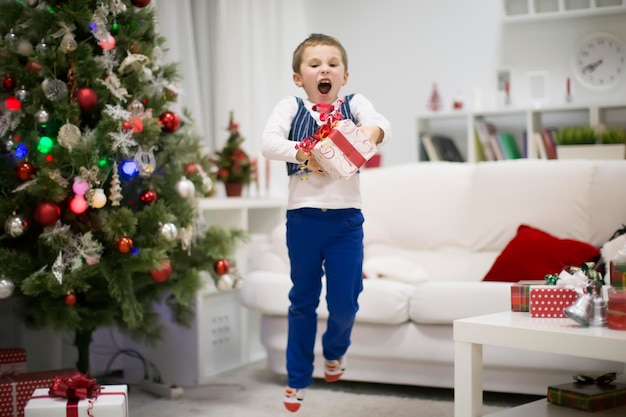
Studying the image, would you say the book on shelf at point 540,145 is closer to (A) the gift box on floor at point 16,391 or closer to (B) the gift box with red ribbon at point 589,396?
(B) the gift box with red ribbon at point 589,396

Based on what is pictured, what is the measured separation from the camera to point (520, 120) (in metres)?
4.44

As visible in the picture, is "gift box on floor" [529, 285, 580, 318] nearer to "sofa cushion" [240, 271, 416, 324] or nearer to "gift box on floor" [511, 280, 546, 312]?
"gift box on floor" [511, 280, 546, 312]

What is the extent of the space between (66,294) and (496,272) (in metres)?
1.62

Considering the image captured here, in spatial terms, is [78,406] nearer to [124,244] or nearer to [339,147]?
[124,244]

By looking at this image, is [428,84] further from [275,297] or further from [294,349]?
[294,349]

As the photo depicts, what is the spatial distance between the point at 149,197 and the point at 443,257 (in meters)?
1.40

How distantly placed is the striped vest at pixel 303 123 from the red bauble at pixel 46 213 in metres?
0.85

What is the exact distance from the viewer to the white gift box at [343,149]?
2.08 m

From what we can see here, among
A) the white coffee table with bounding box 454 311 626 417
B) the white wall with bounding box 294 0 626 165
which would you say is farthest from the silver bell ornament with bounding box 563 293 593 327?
the white wall with bounding box 294 0 626 165

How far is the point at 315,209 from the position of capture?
89.7 inches

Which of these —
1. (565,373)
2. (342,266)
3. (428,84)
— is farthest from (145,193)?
(428,84)

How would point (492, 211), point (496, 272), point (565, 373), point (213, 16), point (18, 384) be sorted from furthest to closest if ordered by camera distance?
1. point (213, 16)
2. point (492, 211)
3. point (496, 272)
4. point (565, 373)
5. point (18, 384)

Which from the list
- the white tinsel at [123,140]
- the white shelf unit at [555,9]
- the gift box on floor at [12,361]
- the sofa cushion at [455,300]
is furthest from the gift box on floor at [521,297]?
the white shelf unit at [555,9]

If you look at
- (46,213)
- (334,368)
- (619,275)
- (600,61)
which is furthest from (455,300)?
(600,61)
